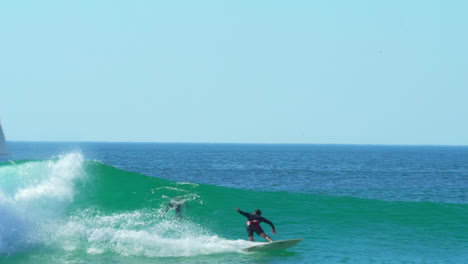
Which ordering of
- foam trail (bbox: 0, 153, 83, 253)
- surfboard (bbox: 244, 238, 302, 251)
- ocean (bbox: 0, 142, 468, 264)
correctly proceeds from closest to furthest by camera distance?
1. ocean (bbox: 0, 142, 468, 264)
2. surfboard (bbox: 244, 238, 302, 251)
3. foam trail (bbox: 0, 153, 83, 253)

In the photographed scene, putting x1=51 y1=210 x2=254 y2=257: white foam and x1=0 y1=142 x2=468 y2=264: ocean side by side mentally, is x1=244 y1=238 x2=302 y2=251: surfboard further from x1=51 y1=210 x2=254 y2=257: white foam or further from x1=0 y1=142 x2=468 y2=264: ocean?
x1=51 y1=210 x2=254 y2=257: white foam

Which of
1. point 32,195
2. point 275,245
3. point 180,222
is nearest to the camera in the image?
point 275,245

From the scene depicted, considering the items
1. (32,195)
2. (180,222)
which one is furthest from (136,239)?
(32,195)

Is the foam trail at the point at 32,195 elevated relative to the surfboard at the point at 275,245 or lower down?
→ elevated

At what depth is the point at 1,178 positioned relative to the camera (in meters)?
19.0

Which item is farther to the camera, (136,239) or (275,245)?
(136,239)

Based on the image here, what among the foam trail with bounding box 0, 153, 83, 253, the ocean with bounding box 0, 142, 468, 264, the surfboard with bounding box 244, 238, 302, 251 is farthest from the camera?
the foam trail with bounding box 0, 153, 83, 253

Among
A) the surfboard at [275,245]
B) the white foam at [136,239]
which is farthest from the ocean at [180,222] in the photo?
the surfboard at [275,245]

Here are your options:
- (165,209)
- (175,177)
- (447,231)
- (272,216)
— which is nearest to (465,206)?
(447,231)

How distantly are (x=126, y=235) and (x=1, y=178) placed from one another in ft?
16.9

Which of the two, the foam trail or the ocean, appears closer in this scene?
the ocean

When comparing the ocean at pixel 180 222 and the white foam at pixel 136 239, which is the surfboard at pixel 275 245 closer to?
the ocean at pixel 180 222

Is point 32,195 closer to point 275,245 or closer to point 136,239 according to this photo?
point 136,239

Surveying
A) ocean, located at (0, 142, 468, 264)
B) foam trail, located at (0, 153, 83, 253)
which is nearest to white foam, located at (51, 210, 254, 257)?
ocean, located at (0, 142, 468, 264)
